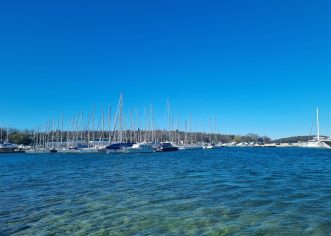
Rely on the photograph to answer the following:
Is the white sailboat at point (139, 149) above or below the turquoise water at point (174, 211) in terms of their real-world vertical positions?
above

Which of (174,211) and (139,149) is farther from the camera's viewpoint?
(139,149)

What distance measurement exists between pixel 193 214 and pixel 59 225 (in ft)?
18.4

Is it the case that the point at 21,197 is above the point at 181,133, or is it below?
below

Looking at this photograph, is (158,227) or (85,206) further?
(85,206)

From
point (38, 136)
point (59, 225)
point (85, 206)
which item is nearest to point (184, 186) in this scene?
point (85, 206)

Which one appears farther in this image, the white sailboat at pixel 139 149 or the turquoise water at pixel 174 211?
the white sailboat at pixel 139 149

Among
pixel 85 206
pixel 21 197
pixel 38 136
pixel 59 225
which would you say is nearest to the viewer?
pixel 59 225

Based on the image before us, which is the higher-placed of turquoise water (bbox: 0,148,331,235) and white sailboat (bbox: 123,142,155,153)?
white sailboat (bbox: 123,142,155,153)

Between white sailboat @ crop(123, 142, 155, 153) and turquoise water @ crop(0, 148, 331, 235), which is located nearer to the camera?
turquoise water @ crop(0, 148, 331, 235)

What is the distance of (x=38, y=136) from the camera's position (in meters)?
184

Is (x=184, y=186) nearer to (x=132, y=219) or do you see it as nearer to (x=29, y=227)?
(x=132, y=219)

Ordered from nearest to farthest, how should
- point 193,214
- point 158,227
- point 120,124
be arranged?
1. point 158,227
2. point 193,214
3. point 120,124

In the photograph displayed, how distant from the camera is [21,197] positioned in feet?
78.2

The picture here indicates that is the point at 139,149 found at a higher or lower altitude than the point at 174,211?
higher
